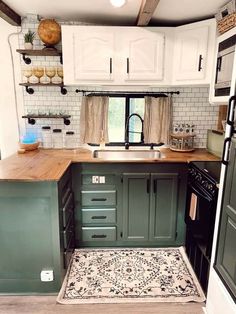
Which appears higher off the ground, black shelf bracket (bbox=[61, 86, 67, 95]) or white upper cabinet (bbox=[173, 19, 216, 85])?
white upper cabinet (bbox=[173, 19, 216, 85])

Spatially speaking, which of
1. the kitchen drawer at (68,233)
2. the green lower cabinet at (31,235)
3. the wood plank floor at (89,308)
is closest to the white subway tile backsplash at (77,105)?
the kitchen drawer at (68,233)

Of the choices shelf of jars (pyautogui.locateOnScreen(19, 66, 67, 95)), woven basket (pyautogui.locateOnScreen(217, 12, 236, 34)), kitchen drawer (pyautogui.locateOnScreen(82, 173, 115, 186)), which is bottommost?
kitchen drawer (pyautogui.locateOnScreen(82, 173, 115, 186))

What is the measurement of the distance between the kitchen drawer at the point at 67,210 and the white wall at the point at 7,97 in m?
1.16

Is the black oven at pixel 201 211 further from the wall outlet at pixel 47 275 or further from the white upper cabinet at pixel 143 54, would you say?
the wall outlet at pixel 47 275

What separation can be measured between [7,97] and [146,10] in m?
1.87

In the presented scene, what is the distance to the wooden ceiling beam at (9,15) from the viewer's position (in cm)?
237

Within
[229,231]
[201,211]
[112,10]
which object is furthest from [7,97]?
[229,231]

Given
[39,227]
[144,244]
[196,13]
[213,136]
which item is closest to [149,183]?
[144,244]

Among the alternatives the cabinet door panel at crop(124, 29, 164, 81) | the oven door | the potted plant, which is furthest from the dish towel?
the potted plant

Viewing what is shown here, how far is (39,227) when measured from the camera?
2.01m

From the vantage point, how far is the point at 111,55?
8.75 ft

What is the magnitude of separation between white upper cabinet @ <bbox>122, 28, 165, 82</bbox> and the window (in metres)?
0.41

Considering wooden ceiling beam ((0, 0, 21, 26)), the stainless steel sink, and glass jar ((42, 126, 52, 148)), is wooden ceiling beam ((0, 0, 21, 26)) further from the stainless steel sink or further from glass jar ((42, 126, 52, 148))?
the stainless steel sink

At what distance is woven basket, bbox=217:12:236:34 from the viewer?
201 centimetres
